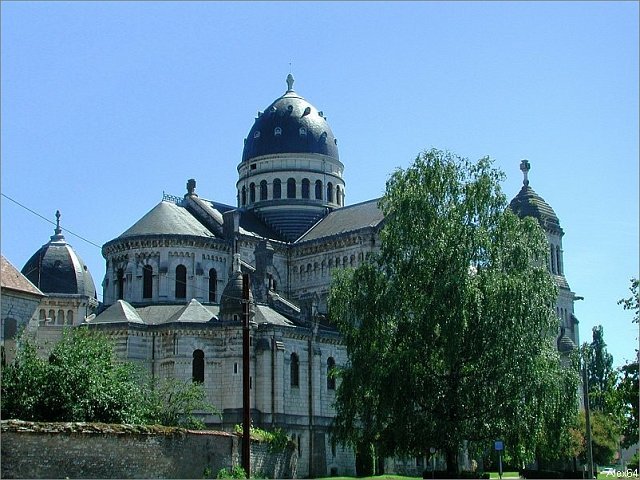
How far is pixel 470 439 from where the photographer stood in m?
41.2

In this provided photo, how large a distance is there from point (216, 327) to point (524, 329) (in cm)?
2457

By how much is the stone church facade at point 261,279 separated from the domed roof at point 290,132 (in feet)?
0.38

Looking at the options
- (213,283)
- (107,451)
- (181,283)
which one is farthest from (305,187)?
(107,451)

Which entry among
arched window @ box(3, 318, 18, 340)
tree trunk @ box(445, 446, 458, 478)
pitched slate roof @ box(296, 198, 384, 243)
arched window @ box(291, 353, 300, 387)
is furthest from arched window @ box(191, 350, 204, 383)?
tree trunk @ box(445, 446, 458, 478)

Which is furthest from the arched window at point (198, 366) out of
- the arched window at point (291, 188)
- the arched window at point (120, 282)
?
the arched window at point (291, 188)

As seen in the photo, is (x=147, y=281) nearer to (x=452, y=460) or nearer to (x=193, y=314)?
(x=193, y=314)

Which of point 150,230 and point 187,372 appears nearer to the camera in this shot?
point 187,372

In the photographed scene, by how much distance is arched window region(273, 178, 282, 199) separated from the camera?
267 ft

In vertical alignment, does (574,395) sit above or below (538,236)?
below

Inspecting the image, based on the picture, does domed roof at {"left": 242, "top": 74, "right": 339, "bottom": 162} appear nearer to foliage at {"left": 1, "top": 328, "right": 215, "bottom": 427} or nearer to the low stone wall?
foliage at {"left": 1, "top": 328, "right": 215, "bottom": 427}

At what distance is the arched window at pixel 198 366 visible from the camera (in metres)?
60.7

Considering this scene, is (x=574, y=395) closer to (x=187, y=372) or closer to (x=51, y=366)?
(x=51, y=366)

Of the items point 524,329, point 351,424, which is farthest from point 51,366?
point 524,329

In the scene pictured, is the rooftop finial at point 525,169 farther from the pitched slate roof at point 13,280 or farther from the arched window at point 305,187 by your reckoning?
the pitched slate roof at point 13,280
